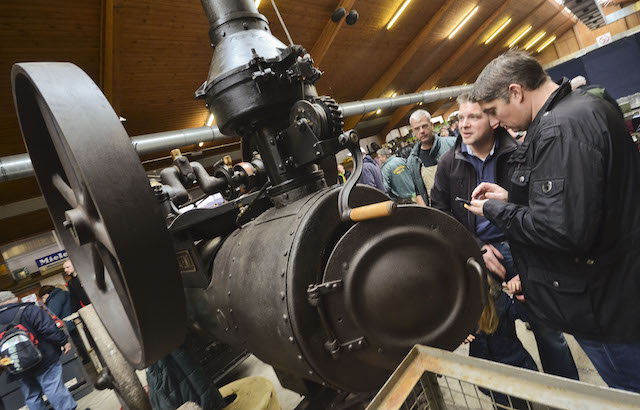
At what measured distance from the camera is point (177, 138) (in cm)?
822

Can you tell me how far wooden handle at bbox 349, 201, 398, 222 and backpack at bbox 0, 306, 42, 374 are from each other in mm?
5032

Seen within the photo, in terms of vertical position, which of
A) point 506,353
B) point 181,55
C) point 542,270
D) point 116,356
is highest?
point 181,55

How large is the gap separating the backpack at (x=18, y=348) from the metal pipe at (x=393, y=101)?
8490mm

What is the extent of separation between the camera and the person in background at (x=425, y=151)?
3559mm

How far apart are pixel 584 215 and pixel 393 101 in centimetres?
1277

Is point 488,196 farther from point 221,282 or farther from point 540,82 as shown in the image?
point 221,282

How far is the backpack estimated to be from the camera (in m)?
3.84

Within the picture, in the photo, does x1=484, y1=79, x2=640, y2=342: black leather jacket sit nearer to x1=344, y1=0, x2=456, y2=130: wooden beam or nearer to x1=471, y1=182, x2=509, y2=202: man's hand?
x1=471, y1=182, x2=509, y2=202: man's hand

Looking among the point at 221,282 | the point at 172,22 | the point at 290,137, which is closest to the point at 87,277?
the point at 221,282

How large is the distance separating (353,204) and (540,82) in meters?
1.12

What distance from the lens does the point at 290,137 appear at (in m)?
1.40

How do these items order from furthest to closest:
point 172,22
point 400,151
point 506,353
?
point 400,151 < point 172,22 < point 506,353

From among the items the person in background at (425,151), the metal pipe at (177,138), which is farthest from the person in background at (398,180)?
the metal pipe at (177,138)

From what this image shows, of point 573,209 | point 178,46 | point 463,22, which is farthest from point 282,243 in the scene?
point 463,22
